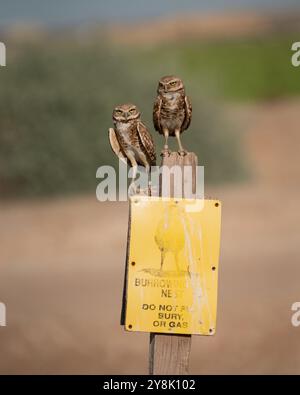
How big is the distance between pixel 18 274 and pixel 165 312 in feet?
25.0

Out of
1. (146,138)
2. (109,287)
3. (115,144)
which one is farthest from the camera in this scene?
(109,287)

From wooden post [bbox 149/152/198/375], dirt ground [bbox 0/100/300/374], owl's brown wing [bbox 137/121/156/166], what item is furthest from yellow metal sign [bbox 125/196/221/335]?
dirt ground [bbox 0/100/300/374]

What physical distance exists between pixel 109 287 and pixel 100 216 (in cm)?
385

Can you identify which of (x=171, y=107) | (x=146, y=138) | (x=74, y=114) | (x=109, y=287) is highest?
(x=74, y=114)

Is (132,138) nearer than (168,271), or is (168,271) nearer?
(168,271)

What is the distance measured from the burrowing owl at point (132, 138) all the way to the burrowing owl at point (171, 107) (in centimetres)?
16

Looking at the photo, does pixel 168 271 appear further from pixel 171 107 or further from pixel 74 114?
pixel 74 114

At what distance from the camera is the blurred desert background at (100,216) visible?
8.08 m

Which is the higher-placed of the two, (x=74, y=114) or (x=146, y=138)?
(x=74, y=114)

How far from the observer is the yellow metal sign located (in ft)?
14.0

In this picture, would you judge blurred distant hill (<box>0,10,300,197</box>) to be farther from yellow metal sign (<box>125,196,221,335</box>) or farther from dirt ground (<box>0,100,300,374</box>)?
yellow metal sign (<box>125,196,221,335</box>)

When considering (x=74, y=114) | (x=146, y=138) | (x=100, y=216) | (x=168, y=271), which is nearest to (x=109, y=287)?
(x=100, y=216)

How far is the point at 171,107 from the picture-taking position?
4.85 meters

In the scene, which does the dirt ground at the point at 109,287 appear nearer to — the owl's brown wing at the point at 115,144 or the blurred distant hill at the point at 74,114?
the blurred distant hill at the point at 74,114
